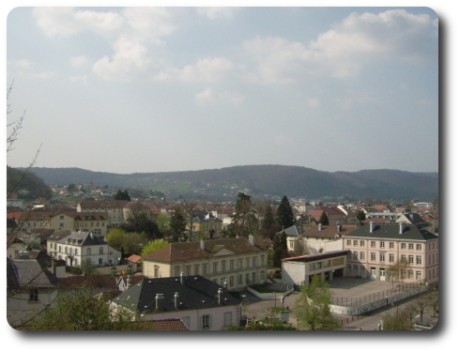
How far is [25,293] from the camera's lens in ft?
20.3

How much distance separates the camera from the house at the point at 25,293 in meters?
5.01

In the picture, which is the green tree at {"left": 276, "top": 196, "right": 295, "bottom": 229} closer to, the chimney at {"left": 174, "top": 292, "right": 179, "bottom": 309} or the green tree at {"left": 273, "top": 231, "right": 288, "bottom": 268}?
the green tree at {"left": 273, "top": 231, "right": 288, "bottom": 268}

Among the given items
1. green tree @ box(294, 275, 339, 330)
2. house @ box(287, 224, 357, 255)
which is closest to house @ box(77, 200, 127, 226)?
house @ box(287, 224, 357, 255)

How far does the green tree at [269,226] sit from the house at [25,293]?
55.9ft

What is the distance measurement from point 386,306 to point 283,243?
939 cm

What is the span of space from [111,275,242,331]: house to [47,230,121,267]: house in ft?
28.8

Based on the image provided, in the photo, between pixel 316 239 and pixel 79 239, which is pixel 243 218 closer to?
pixel 316 239

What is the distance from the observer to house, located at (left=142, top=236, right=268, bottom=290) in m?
13.1

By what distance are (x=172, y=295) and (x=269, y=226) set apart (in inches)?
619

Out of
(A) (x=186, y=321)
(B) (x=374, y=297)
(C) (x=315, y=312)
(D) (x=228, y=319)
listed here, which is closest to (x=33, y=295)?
(A) (x=186, y=321)

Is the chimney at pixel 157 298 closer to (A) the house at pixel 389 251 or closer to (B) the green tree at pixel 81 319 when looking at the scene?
(B) the green tree at pixel 81 319

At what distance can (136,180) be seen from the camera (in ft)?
184

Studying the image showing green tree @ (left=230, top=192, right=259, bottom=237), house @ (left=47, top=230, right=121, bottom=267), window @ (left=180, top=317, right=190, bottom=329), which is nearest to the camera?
window @ (left=180, top=317, right=190, bottom=329)

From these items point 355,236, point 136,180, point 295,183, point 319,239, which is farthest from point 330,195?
point 355,236
